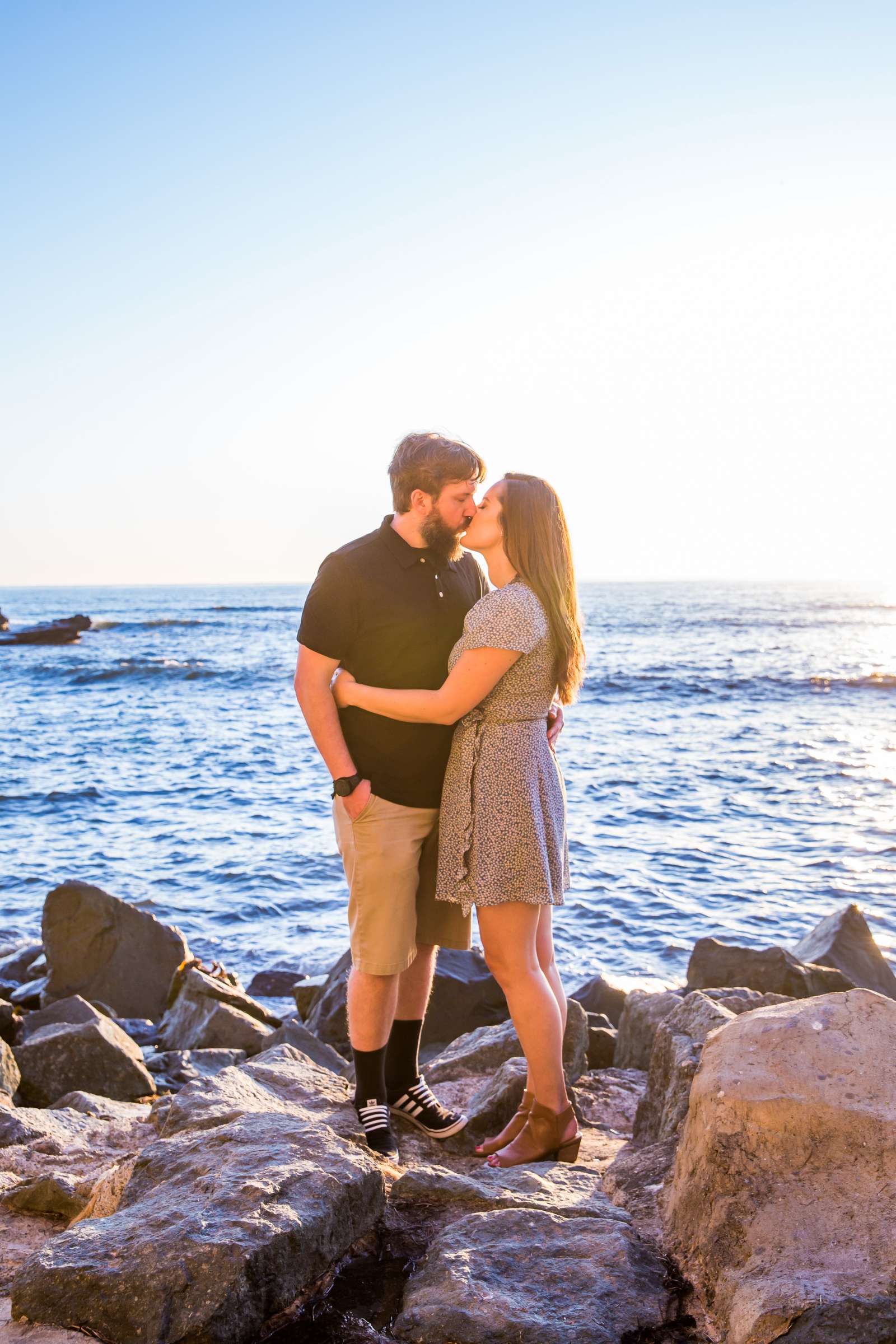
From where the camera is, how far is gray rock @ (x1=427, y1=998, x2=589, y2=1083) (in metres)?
4.82

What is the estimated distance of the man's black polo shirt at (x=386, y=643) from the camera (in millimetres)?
3697

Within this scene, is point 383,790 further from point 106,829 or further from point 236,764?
point 236,764

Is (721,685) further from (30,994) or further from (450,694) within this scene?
(450,694)

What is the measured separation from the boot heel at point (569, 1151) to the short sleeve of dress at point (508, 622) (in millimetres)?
1805


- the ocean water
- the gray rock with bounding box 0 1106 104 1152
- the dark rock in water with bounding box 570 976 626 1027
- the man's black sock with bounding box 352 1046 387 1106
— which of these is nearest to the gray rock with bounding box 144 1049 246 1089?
the gray rock with bounding box 0 1106 104 1152

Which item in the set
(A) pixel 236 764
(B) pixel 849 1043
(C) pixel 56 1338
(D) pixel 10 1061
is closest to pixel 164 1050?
(D) pixel 10 1061

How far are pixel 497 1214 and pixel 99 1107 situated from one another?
2680 millimetres

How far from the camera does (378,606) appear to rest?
373cm

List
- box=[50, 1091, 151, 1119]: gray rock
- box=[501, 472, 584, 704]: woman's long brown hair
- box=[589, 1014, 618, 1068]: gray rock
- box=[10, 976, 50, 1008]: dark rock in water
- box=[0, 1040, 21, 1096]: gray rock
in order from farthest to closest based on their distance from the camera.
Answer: box=[10, 976, 50, 1008]: dark rock in water, box=[589, 1014, 618, 1068]: gray rock, box=[0, 1040, 21, 1096]: gray rock, box=[50, 1091, 151, 1119]: gray rock, box=[501, 472, 584, 704]: woman's long brown hair

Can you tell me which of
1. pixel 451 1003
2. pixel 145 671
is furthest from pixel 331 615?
pixel 145 671

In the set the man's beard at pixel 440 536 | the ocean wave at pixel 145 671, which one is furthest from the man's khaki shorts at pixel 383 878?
the ocean wave at pixel 145 671

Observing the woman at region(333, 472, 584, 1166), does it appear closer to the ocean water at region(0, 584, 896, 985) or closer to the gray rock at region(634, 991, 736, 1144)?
the gray rock at region(634, 991, 736, 1144)

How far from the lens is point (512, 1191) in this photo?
3.18m

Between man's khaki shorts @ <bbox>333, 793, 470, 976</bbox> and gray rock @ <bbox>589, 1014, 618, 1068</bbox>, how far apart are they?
7.47 feet
